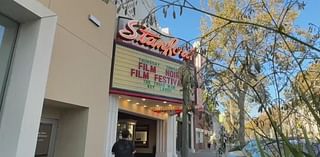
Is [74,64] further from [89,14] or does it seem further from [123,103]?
[123,103]

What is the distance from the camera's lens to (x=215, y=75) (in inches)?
106

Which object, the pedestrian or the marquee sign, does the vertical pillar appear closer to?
the pedestrian

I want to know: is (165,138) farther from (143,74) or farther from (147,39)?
(147,39)

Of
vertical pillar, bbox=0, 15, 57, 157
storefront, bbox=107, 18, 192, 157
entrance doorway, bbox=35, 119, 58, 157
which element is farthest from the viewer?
storefront, bbox=107, 18, 192, 157

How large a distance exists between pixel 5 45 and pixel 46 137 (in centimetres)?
288

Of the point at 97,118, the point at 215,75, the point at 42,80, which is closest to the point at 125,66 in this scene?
the point at 97,118

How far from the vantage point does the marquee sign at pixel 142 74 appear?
876 cm

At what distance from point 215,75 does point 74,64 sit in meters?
4.30

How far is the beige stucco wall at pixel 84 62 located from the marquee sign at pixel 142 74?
97 cm

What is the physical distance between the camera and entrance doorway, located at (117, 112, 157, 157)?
48.9ft

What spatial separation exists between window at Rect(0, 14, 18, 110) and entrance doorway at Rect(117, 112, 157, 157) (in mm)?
10536

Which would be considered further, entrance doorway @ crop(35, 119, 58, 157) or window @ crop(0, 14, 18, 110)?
entrance doorway @ crop(35, 119, 58, 157)

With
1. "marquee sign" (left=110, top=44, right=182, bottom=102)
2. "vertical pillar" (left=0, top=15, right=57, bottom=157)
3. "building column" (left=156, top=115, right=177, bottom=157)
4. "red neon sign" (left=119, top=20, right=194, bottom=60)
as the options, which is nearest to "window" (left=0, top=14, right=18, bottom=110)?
"vertical pillar" (left=0, top=15, right=57, bottom=157)

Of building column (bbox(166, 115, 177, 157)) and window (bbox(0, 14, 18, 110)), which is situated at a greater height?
window (bbox(0, 14, 18, 110))
